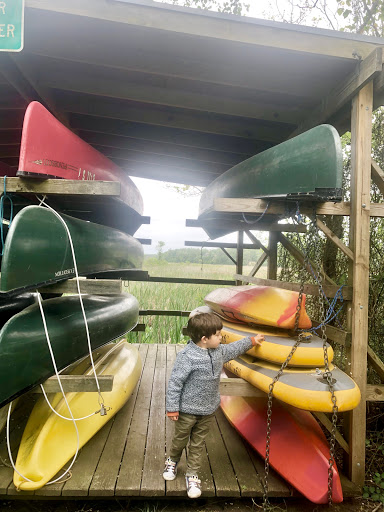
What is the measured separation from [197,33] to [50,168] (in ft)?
4.39

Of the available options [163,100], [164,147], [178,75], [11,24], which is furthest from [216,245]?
[11,24]

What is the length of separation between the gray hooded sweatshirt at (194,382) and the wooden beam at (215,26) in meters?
2.07

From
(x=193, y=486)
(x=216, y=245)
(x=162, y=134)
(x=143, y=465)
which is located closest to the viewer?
(x=193, y=486)

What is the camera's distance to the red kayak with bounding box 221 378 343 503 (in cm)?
203

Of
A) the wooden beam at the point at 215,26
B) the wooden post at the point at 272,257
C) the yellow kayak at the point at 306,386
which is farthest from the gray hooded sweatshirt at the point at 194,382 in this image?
the wooden post at the point at 272,257

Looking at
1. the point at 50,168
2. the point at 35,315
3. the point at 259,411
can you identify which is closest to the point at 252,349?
the point at 259,411

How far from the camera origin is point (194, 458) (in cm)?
211

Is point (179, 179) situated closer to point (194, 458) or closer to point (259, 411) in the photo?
point (259, 411)

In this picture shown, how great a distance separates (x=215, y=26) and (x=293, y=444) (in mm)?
2815

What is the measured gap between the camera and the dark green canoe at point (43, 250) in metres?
1.90

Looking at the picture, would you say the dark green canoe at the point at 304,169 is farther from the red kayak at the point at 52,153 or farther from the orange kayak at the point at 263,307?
the red kayak at the point at 52,153

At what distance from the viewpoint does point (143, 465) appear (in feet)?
7.46

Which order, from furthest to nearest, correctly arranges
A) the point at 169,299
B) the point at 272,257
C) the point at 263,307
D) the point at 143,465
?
the point at 169,299, the point at 272,257, the point at 263,307, the point at 143,465

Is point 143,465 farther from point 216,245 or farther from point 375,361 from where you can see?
point 216,245
